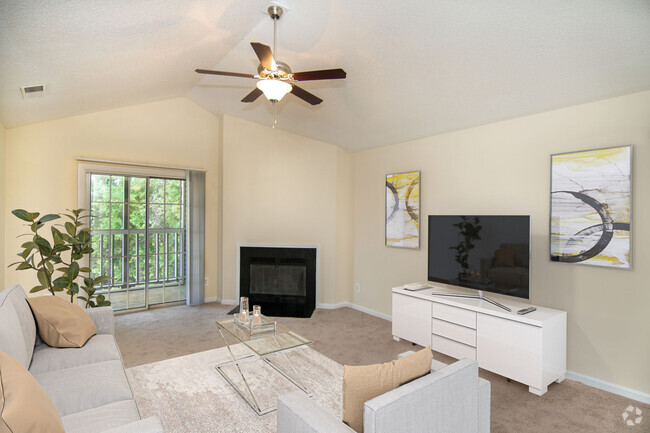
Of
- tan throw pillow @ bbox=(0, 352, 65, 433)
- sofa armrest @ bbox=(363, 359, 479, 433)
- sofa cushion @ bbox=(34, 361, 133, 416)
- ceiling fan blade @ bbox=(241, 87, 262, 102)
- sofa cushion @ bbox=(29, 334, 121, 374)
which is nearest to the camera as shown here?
tan throw pillow @ bbox=(0, 352, 65, 433)

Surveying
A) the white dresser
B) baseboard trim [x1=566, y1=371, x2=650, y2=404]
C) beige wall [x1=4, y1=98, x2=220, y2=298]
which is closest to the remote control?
the white dresser

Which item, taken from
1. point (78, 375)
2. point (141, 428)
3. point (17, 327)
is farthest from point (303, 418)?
point (17, 327)

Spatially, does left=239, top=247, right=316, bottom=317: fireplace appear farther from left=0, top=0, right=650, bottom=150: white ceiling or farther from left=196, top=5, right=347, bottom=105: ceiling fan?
left=196, top=5, right=347, bottom=105: ceiling fan

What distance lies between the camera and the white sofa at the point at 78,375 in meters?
1.66

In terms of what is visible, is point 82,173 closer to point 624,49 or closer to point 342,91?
point 342,91

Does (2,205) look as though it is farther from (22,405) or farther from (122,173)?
(22,405)

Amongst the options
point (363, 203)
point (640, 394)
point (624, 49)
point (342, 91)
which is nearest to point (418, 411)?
point (640, 394)

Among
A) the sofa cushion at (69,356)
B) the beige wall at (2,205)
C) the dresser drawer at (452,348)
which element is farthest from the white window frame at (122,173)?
the dresser drawer at (452,348)

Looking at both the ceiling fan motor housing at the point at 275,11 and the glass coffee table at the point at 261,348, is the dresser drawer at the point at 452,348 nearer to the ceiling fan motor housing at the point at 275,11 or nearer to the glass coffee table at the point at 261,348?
the glass coffee table at the point at 261,348

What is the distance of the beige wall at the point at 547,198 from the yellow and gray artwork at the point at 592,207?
7cm

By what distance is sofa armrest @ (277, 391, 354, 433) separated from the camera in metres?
1.40

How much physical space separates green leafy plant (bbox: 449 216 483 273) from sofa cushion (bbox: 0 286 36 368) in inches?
141

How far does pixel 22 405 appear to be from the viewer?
1.22m

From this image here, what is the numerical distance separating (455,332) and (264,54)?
301 centimetres
